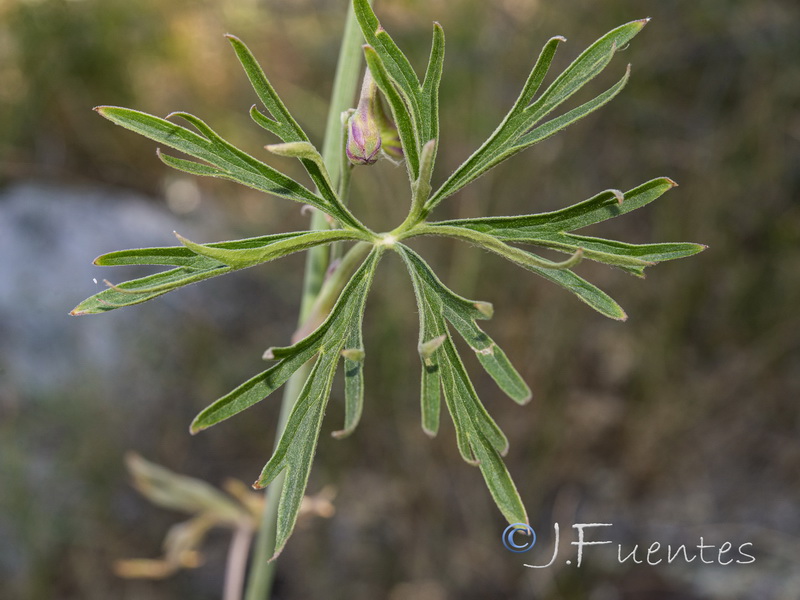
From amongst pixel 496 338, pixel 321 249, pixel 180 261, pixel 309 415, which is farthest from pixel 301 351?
pixel 496 338

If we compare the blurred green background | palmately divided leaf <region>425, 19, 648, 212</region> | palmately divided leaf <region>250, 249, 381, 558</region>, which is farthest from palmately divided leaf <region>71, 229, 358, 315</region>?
the blurred green background

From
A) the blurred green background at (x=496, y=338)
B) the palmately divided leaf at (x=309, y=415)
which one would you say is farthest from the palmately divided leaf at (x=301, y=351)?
the blurred green background at (x=496, y=338)

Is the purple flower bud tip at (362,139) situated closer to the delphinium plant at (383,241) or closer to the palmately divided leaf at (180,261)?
the delphinium plant at (383,241)

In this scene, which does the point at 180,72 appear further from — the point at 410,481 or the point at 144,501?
the point at 410,481

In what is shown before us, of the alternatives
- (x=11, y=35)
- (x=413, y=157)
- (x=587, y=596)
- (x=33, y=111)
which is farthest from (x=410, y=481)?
(x=11, y=35)

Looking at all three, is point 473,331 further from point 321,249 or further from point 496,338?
point 496,338

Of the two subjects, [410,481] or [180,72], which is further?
[180,72]

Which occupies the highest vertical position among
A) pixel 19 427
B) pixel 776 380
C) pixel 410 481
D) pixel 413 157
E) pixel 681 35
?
pixel 681 35

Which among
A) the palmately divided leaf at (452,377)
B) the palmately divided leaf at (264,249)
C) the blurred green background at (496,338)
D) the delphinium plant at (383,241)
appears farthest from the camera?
the blurred green background at (496,338)
